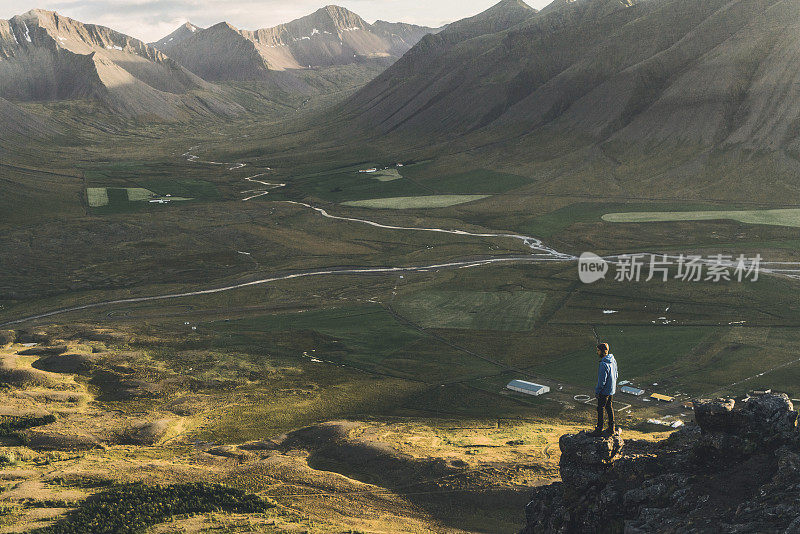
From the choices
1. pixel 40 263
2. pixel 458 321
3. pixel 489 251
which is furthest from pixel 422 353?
pixel 40 263

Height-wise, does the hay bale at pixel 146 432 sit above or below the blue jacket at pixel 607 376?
below

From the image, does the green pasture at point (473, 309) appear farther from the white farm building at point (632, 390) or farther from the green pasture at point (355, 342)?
the white farm building at point (632, 390)

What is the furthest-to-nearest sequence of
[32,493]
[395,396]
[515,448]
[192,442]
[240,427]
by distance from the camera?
[395,396] → [240,427] → [192,442] → [515,448] → [32,493]

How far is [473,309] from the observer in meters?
138

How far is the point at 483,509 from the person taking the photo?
58.2 meters

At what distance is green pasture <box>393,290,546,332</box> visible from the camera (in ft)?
422

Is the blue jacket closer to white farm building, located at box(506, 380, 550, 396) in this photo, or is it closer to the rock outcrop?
the rock outcrop

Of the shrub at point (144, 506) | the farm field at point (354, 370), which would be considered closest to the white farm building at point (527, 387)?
the farm field at point (354, 370)

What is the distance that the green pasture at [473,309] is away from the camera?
128538 millimetres

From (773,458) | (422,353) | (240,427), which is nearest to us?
(773,458)

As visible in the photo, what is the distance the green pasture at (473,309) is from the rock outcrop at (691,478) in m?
80.6

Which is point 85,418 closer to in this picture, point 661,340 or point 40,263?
point 661,340

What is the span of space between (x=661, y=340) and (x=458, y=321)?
34.4 m

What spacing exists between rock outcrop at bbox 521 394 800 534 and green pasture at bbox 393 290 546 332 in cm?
8062
